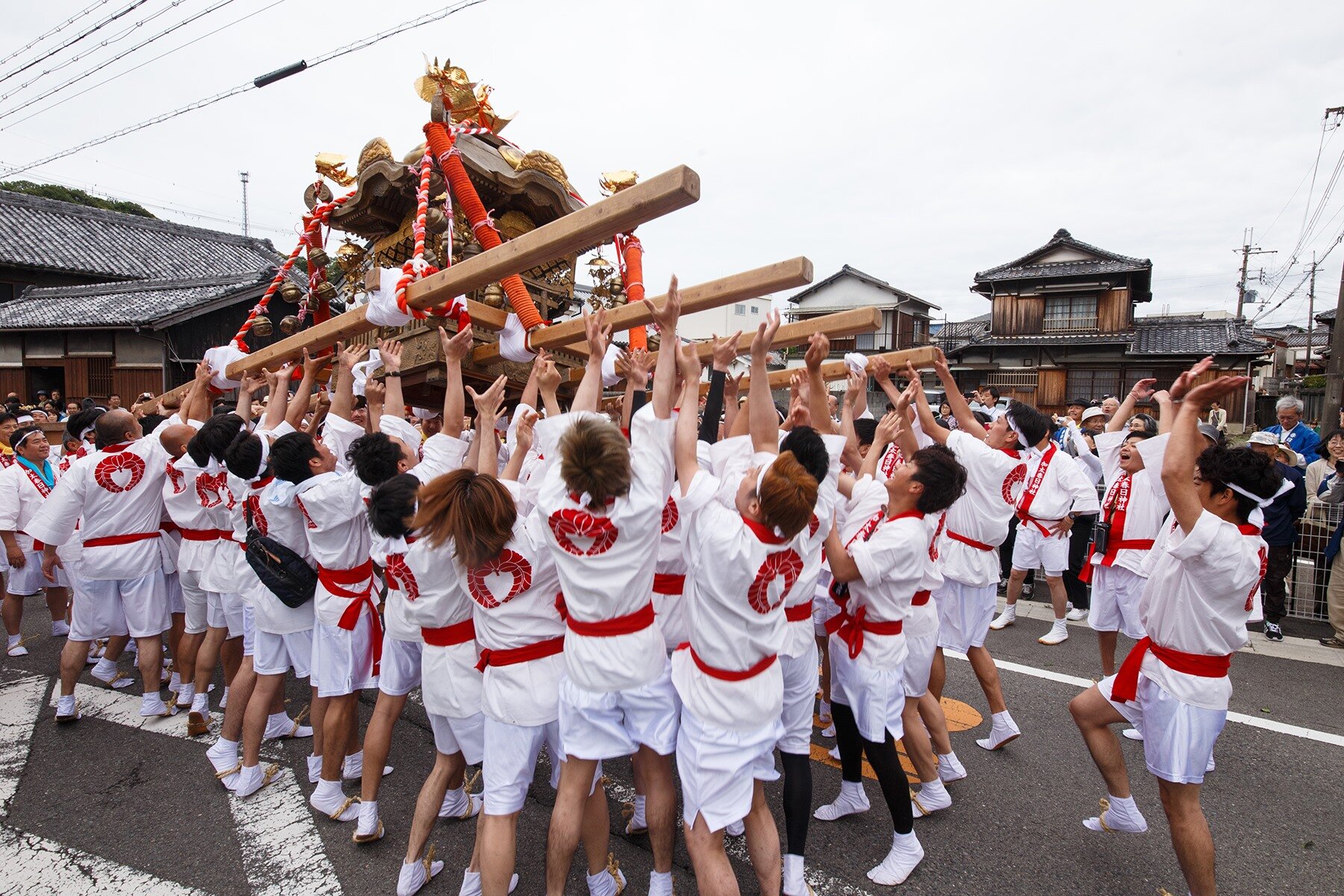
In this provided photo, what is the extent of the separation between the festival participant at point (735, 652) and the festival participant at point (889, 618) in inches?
23.9

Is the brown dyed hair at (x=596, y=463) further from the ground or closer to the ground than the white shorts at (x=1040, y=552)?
further from the ground

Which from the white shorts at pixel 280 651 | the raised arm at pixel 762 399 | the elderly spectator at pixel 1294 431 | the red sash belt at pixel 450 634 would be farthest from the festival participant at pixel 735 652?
the elderly spectator at pixel 1294 431

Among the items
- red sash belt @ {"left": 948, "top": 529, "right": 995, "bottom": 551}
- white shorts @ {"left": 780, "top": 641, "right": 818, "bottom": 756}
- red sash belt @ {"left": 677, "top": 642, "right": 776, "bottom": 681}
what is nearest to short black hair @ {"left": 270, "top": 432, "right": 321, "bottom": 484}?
red sash belt @ {"left": 677, "top": 642, "right": 776, "bottom": 681}

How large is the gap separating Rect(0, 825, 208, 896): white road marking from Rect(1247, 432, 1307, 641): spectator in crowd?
334 inches

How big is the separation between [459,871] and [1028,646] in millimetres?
5042

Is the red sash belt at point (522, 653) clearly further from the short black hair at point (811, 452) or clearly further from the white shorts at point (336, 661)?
the short black hair at point (811, 452)

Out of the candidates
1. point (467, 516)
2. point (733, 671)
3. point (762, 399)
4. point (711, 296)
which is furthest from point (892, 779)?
point (711, 296)

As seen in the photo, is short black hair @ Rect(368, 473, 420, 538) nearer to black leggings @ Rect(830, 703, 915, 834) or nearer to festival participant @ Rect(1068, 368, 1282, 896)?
black leggings @ Rect(830, 703, 915, 834)

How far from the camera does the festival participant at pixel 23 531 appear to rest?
5.74 m

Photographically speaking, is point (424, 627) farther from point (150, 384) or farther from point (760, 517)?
point (150, 384)

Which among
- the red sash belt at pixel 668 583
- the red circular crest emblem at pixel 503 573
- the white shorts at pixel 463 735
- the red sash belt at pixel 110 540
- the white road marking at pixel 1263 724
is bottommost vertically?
the white road marking at pixel 1263 724

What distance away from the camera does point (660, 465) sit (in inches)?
106

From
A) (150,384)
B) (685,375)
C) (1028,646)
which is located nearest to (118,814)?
(685,375)

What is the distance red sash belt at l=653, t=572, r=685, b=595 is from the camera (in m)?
3.36
